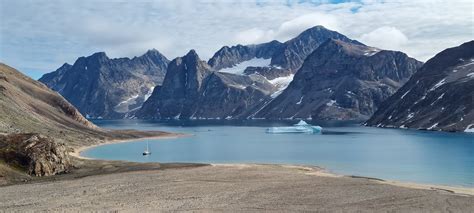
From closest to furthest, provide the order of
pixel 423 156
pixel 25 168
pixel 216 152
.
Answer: pixel 25 168 < pixel 423 156 < pixel 216 152

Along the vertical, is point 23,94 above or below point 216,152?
above

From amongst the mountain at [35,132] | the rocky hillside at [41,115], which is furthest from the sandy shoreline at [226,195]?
→ the rocky hillside at [41,115]

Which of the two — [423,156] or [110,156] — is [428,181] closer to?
[423,156]

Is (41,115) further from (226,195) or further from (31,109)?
(226,195)

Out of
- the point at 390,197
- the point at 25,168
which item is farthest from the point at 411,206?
the point at 25,168

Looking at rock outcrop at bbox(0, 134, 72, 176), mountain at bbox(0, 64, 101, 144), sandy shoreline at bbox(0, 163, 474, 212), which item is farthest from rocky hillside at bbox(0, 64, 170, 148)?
sandy shoreline at bbox(0, 163, 474, 212)

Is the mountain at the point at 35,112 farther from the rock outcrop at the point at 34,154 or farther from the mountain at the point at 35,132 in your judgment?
the rock outcrop at the point at 34,154

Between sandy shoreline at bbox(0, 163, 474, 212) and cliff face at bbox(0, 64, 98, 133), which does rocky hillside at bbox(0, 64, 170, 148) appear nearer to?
cliff face at bbox(0, 64, 98, 133)

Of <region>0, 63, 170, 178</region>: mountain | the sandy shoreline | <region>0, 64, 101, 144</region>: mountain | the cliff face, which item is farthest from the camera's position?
<region>0, 64, 101, 144</region>: mountain
